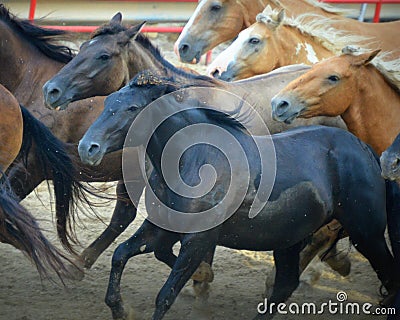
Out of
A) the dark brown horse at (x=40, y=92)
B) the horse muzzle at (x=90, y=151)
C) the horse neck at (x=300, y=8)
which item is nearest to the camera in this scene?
the horse muzzle at (x=90, y=151)

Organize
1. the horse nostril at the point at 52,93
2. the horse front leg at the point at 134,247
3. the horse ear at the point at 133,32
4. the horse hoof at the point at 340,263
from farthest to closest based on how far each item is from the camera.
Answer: the horse hoof at the point at 340,263, the horse ear at the point at 133,32, the horse nostril at the point at 52,93, the horse front leg at the point at 134,247

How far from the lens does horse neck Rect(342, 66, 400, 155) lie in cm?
504

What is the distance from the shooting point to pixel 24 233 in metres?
4.32

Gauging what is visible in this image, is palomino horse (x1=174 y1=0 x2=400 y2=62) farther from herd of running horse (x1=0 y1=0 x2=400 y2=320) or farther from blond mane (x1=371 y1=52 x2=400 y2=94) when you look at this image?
blond mane (x1=371 y1=52 x2=400 y2=94)

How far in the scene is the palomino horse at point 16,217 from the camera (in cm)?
432

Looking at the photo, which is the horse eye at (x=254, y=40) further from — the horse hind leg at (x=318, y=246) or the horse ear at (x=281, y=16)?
the horse hind leg at (x=318, y=246)

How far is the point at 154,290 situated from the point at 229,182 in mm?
1379

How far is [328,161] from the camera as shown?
464 centimetres

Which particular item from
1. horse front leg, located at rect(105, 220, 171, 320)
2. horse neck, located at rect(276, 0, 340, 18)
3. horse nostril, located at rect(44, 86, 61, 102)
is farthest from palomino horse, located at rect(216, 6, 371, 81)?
horse front leg, located at rect(105, 220, 171, 320)

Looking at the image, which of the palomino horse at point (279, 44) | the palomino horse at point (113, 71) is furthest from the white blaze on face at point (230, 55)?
the palomino horse at point (113, 71)

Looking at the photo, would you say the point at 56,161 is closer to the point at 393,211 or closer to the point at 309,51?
the point at 393,211

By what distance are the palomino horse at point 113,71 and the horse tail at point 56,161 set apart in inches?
8.9

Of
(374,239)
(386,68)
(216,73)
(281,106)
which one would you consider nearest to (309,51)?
(216,73)

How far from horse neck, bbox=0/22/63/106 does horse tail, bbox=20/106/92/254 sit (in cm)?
59
